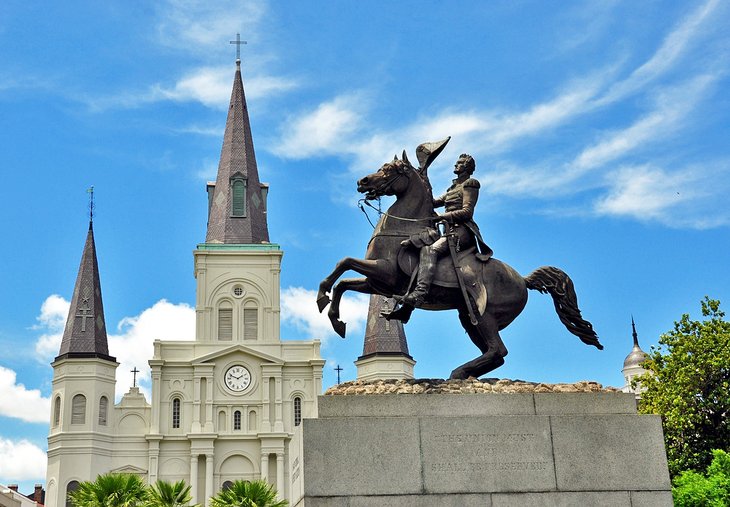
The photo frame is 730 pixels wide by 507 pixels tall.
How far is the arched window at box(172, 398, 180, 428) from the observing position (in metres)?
72.4

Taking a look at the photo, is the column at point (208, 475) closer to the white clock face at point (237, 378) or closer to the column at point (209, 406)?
the column at point (209, 406)

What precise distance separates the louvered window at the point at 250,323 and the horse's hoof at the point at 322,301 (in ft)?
209

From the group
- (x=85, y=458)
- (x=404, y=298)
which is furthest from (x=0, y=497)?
(x=404, y=298)

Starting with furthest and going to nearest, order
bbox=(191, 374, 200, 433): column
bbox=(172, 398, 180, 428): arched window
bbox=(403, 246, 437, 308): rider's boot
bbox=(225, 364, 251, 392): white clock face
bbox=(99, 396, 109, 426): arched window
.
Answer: bbox=(225, 364, 251, 392): white clock face, bbox=(172, 398, 180, 428): arched window, bbox=(99, 396, 109, 426): arched window, bbox=(191, 374, 200, 433): column, bbox=(403, 246, 437, 308): rider's boot

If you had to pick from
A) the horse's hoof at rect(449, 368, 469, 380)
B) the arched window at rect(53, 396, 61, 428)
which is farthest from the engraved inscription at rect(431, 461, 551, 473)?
the arched window at rect(53, 396, 61, 428)

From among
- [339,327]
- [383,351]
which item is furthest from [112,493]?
[383,351]

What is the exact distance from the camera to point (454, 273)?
11.8 m

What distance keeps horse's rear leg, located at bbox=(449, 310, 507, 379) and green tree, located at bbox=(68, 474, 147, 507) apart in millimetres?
19405

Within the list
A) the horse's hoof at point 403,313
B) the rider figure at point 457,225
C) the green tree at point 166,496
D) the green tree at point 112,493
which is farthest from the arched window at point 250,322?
the horse's hoof at point 403,313

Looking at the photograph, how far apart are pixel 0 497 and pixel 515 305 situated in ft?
175

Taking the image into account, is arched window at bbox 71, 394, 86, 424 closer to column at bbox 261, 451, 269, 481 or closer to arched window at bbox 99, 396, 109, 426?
arched window at bbox 99, 396, 109, 426

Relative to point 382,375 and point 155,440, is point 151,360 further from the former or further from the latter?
point 382,375

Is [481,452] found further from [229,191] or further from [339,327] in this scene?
[229,191]

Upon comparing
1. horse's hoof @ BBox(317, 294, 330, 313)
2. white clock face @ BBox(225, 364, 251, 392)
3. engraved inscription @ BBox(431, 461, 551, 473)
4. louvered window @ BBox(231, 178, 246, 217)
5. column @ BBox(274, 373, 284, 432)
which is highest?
louvered window @ BBox(231, 178, 246, 217)
